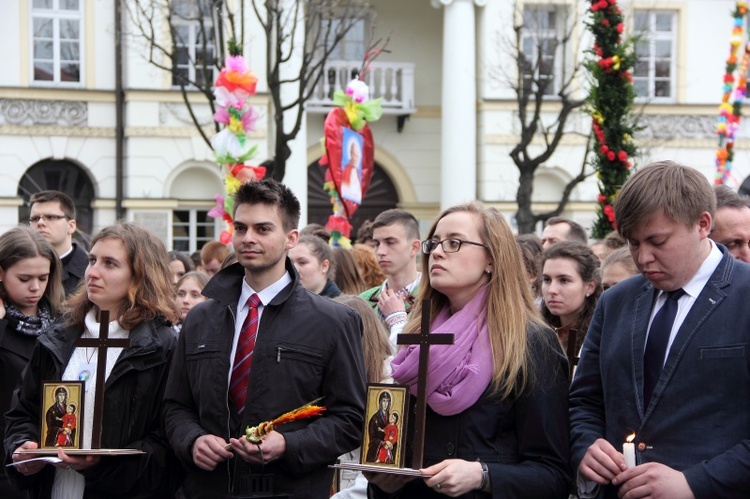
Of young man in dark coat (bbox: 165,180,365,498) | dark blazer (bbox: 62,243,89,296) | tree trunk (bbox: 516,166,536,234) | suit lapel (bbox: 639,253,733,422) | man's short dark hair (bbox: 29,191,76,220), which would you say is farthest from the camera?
tree trunk (bbox: 516,166,536,234)

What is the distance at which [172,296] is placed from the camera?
5680 mm

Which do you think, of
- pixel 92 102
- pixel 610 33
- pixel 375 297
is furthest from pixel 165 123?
pixel 375 297

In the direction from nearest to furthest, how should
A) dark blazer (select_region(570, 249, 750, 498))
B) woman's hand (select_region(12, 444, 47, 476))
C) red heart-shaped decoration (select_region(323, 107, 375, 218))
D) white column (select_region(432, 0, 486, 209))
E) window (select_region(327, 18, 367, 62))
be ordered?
dark blazer (select_region(570, 249, 750, 498)) → woman's hand (select_region(12, 444, 47, 476)) → red heart-shaped decoration (select_region(323, 107, 375, 218)) → white column (select_region(432, 0, 486, 209)) → window (select_region(327, 18, 367, 62))

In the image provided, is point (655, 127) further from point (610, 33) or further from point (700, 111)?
point (610, 33)

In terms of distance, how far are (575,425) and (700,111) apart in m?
24.7

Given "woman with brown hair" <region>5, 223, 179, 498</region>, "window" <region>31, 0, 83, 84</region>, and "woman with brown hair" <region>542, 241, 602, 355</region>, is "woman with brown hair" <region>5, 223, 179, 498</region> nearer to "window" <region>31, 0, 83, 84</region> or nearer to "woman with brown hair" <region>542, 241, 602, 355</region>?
"woman with brown hair" <region>542, 241, 602, 355</region>

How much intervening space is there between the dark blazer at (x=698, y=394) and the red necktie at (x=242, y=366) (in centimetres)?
139

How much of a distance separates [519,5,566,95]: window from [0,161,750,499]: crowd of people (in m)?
19.6

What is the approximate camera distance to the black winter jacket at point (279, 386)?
4.80 meters

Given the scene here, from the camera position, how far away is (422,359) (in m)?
4.26

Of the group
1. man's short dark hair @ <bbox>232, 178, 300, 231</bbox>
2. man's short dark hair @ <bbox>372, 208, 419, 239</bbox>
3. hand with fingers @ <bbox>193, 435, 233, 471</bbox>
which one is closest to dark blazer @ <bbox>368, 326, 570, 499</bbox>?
hand with fingers @ <bbox>193, 435, 233, 471</bbox>

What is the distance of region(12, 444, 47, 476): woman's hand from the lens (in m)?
5.00

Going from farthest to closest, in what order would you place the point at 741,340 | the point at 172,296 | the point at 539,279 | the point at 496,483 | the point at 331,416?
the point at 539,279, the point at 172,296, the point at 331,416, the point at 496,483, the point at 741,340

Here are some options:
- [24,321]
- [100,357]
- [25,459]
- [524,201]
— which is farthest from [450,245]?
[524,201]
